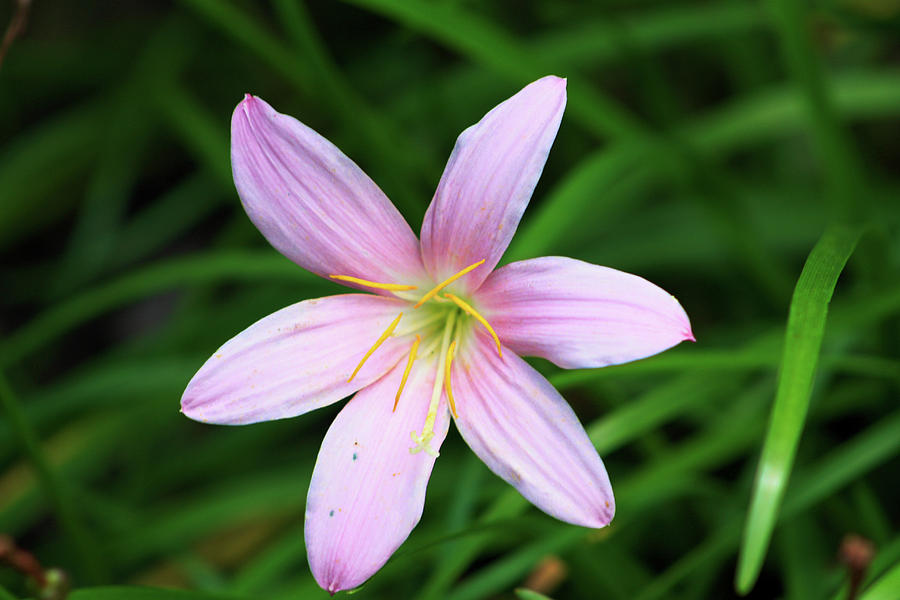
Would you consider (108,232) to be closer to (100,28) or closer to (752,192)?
(100,28)

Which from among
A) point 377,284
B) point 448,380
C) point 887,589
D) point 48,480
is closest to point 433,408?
point 448,380

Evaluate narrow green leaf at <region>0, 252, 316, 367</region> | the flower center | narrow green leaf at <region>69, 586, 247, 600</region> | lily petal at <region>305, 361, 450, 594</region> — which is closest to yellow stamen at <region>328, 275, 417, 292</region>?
the flower center

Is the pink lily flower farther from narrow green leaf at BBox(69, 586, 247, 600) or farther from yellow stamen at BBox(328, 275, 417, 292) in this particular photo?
narrow green leaf at BBox(69, 586, 247, 600)

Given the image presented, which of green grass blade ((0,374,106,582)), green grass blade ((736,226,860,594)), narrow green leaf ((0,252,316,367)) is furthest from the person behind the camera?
narrow green leaf ((0,252,316,367))

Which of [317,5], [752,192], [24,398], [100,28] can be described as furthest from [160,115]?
[752,192]

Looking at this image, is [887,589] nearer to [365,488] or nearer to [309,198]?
[365,488]

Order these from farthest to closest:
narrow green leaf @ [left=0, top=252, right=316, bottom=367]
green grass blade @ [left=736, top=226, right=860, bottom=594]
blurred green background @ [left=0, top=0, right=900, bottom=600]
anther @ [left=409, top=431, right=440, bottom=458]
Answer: narrow green leaf @ [left=0, top=252, right=316, bottom=367]
blurred green background @ [left=0, top=0, right=900, bottom=600]
anther @ [left=409, top=431, right=440, bottom=458]
green grass blade @ [left=736, top=226, right=860, bottom=594]
